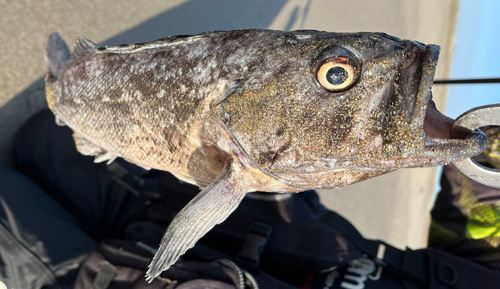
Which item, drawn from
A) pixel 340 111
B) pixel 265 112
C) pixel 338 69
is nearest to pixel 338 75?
pixel 338 69

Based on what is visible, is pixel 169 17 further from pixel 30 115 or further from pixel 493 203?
pixel 493 203

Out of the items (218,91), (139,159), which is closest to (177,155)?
A: (139,159)

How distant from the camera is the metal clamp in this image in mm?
917

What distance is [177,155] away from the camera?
4.36ft

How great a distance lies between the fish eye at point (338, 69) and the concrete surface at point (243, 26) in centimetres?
241

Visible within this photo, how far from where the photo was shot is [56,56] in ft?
5.91

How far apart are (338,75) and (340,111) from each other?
12cm

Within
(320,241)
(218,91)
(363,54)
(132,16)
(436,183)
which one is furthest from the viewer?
(436,183)

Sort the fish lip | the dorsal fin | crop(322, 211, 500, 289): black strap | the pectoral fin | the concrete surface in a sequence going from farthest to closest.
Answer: the concrete surface → crop(322, 211, 500, 289): black strap → the dorsal fin → the pectoral fin → the fish lip

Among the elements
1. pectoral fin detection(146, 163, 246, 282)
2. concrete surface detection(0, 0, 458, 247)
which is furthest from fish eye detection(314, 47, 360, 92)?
concrete surface detection(0, 0, 458, 247)

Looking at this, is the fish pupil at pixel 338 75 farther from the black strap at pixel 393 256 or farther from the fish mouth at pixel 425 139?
the black strap at pixel 393 256

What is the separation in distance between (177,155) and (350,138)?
0.81 meters

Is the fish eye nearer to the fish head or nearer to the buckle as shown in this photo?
the fish head

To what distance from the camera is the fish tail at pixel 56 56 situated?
176 cm
